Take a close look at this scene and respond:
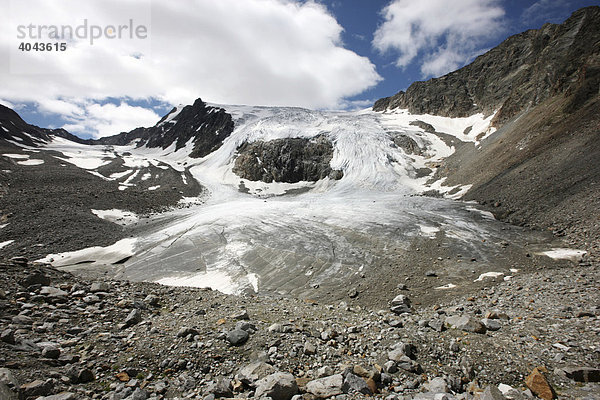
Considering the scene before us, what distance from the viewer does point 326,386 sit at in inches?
164

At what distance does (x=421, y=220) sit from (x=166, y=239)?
19.1 m

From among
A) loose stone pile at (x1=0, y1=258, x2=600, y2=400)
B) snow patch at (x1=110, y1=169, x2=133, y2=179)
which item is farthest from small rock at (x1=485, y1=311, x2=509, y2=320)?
snow patch at (x1=110, y1=169, x2=133, y2=179)

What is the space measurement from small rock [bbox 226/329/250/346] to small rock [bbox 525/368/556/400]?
193 inches

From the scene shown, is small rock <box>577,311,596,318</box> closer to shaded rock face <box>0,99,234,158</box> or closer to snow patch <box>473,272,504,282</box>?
snow patch <box>473,272,504,282</box>

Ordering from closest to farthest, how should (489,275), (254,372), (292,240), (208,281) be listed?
(254,372) → (489,275) → (208,281) → (292,240)

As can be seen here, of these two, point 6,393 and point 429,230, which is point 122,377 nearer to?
point 6,393

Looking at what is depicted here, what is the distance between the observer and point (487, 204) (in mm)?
21047

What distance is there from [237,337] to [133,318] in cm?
266

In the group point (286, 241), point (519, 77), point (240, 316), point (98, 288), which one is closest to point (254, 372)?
point (240, 316)

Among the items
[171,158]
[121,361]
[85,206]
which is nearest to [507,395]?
[121,361]

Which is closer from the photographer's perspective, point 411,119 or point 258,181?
point 258,181

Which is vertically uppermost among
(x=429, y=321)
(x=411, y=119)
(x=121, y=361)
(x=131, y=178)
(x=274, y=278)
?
(x=411, y=119)

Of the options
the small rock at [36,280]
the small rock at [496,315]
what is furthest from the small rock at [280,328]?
the small rock at [36,280]

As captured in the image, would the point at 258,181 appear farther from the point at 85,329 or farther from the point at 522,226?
the point at 85,329
